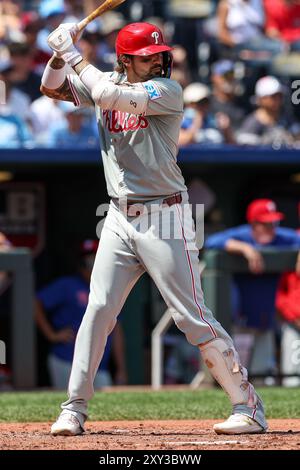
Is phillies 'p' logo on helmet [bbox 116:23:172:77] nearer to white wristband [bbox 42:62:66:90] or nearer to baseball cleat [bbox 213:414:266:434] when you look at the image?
white wristband [bbox 42:62:66:90]

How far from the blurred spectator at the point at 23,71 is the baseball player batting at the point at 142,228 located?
5562 millimetres

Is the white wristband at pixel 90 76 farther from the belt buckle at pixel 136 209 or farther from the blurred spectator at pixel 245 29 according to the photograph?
the blurred spectator at pixel 245 29

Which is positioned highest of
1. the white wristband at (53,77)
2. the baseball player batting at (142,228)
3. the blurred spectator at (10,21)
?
the blurred spectator at (10,21)

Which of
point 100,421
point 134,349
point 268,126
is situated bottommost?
point 134,349

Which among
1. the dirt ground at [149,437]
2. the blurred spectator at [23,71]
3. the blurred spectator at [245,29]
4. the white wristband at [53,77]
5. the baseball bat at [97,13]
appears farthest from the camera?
the blurred spectator at [245,29]

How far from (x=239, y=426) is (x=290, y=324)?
171 inches

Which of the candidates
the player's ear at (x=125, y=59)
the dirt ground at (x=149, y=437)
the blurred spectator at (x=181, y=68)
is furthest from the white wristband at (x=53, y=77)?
the blurred spectator at (x=181, y=68)

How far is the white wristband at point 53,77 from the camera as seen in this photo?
4.92 m

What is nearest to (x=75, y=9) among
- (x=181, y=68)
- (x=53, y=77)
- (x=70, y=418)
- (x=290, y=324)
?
(x=181, y=68)

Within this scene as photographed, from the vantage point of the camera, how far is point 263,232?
907cm

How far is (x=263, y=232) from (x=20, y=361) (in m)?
2.28

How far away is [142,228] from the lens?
4777mm
